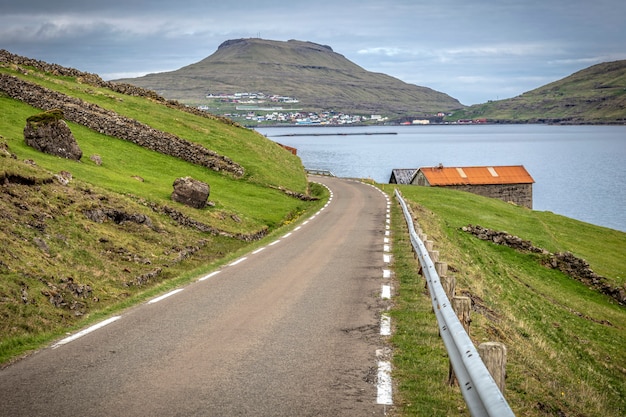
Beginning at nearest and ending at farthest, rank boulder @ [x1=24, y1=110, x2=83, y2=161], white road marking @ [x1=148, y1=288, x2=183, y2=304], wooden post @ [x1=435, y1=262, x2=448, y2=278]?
wooden post @ [x1=435, y1=262, x2=448, y2=278]
white road marking @ [x1=148, y1=288, x2=183, y2=304]
boulder @ [x1=24, y1=110, x2=83, y2=161]

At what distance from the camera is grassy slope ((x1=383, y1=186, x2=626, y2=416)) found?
29.6ft

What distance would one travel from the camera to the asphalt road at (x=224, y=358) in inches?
290

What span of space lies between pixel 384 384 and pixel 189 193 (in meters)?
24.9

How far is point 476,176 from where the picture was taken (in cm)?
8931

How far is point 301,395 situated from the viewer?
7.70 metres

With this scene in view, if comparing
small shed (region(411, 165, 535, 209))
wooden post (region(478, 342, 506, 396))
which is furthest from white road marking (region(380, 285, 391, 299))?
small shed (region(411, 165, 535, 209))

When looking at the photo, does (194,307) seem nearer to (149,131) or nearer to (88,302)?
(88,302)

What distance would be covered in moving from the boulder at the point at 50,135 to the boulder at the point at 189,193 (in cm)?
590

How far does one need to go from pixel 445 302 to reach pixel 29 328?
27.3 feet

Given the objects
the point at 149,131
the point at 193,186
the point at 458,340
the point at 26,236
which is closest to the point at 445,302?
the point at 458,340

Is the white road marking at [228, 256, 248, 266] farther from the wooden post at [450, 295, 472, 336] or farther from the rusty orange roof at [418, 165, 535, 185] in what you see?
the rusty orange roof at [418, 165, 535, 185]

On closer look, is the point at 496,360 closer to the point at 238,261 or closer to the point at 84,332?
the point at 84,332

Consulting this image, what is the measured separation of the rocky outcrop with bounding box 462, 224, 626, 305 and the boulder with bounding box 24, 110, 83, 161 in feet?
86.8

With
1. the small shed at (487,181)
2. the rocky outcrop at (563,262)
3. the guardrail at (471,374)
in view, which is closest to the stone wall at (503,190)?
the small shed at (487,181)
